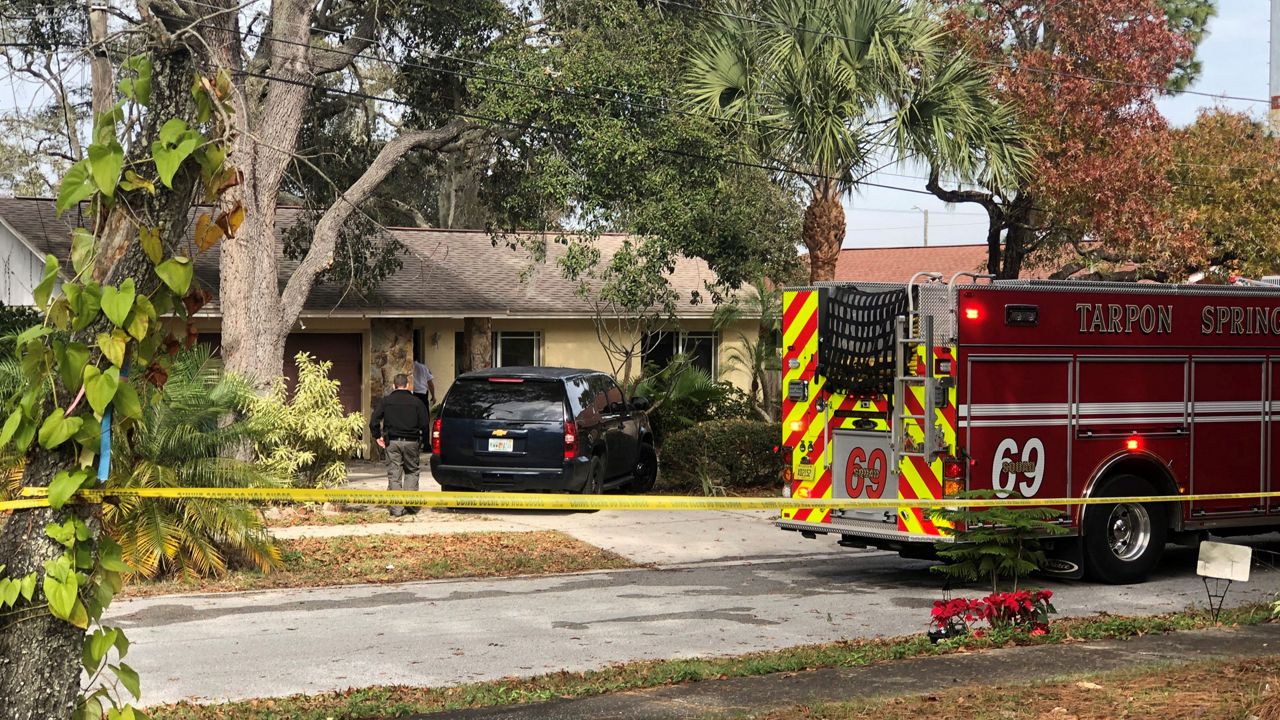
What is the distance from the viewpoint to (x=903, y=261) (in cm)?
4931

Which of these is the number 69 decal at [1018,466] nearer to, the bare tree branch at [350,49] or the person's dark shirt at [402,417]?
the person's dark shirt at [402,417]

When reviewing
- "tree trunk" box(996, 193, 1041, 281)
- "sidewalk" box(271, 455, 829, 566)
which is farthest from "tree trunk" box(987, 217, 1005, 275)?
"sidewalk" box(271, 455, 829, 566)

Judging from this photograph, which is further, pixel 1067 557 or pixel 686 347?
pixel 686 347

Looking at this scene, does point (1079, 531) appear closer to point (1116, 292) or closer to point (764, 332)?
point (1116, 292)

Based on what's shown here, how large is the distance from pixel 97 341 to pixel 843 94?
15710mm

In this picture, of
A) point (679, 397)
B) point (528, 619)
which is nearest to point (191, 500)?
point (528, 619)

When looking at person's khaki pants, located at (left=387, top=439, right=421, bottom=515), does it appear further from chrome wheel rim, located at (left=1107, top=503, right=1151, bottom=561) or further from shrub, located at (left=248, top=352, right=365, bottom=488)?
chrome wheel rim, located at (left=1107, top=503, right=1151, bottom=561)

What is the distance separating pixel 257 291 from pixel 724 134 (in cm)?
698

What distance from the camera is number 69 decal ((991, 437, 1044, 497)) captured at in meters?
12.1

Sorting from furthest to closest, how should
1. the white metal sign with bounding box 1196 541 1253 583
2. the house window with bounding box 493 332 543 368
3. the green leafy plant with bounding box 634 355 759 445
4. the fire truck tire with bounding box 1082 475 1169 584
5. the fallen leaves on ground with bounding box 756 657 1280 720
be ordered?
the house window with bounding box 493 332 543 368, the green leafy plant with bounding box 634 355 759 445, the fire truck tire with bounding box 1082 475 1169 584, the white metal sign with bounding box 1196 541 1253 583, the fallen leaves on ground with bounding box 756 657 1280 720

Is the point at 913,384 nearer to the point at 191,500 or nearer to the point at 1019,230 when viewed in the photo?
the point at 191,500

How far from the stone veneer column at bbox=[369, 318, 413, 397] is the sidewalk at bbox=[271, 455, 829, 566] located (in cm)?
823

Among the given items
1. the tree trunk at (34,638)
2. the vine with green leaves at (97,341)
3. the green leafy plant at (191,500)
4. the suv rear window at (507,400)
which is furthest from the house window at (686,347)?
the tree trunk at (34,638)

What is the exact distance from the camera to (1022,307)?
12.2m
